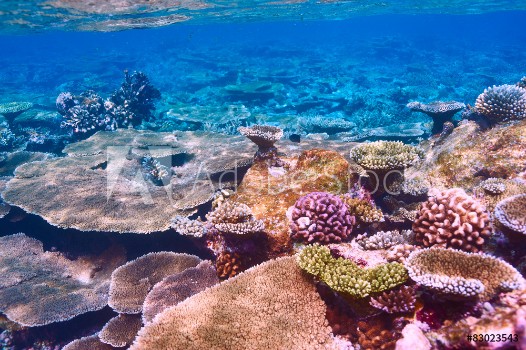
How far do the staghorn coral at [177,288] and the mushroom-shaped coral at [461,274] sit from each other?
309 cm

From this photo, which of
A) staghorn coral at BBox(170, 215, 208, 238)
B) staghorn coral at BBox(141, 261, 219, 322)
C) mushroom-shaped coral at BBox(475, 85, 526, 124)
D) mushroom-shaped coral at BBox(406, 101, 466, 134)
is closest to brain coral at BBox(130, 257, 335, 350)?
staghorn coral at BBox(141, 261, 219, 322)

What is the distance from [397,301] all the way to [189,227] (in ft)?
11.6

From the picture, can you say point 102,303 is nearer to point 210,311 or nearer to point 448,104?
point 210,311

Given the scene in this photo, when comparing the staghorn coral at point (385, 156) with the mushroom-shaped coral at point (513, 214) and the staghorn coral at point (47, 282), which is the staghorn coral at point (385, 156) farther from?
the staghorn coral at point (47, 282)

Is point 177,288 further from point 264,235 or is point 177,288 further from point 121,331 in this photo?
point 264,235

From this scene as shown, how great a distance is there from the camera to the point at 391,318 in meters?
2.91

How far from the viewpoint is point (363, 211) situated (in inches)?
191

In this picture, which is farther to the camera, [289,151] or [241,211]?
[289,151]

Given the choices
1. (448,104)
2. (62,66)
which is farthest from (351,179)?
(62,66)

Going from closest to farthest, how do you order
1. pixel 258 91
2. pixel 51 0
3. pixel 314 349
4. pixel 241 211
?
1. pixel 314 349
2. pixel 241 211
3. pixel 51 0
4. pixel 258 91

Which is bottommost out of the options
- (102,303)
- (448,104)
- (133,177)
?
(102,303)

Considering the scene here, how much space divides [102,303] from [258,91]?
64.3ft

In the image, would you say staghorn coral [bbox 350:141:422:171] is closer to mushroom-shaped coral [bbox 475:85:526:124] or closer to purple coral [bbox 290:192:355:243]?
purple coral [bbox 290:192:355:243]

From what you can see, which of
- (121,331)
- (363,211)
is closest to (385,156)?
(363,211)
